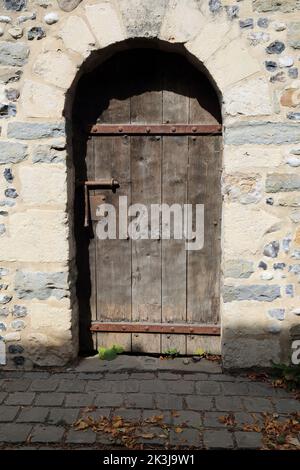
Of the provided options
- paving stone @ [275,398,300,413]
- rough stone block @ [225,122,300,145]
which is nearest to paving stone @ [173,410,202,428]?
paving stone @ [275,398,300,413]

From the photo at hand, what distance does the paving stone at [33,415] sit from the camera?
2438 mm

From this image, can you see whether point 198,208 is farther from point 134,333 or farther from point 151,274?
point 134,333

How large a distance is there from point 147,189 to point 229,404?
4.94 ft

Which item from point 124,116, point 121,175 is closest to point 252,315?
point 121,175

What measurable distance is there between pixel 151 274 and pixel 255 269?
2.49 feet

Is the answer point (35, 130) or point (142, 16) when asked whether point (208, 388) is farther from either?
point (142, 16)

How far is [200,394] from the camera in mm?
2695

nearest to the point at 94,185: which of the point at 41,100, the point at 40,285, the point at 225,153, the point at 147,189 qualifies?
the point at 147,189

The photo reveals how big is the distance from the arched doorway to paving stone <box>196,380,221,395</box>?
40 centimetres

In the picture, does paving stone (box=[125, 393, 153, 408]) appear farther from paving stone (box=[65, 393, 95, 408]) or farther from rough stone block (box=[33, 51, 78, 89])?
rough stone block (box=[33, 51, 78, 89])

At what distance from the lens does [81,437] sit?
2.28 m

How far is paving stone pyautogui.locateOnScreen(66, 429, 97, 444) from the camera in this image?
2246 millimetres

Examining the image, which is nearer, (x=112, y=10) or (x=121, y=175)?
(x=112, y=10)

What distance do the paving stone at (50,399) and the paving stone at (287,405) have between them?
1.29 meters
